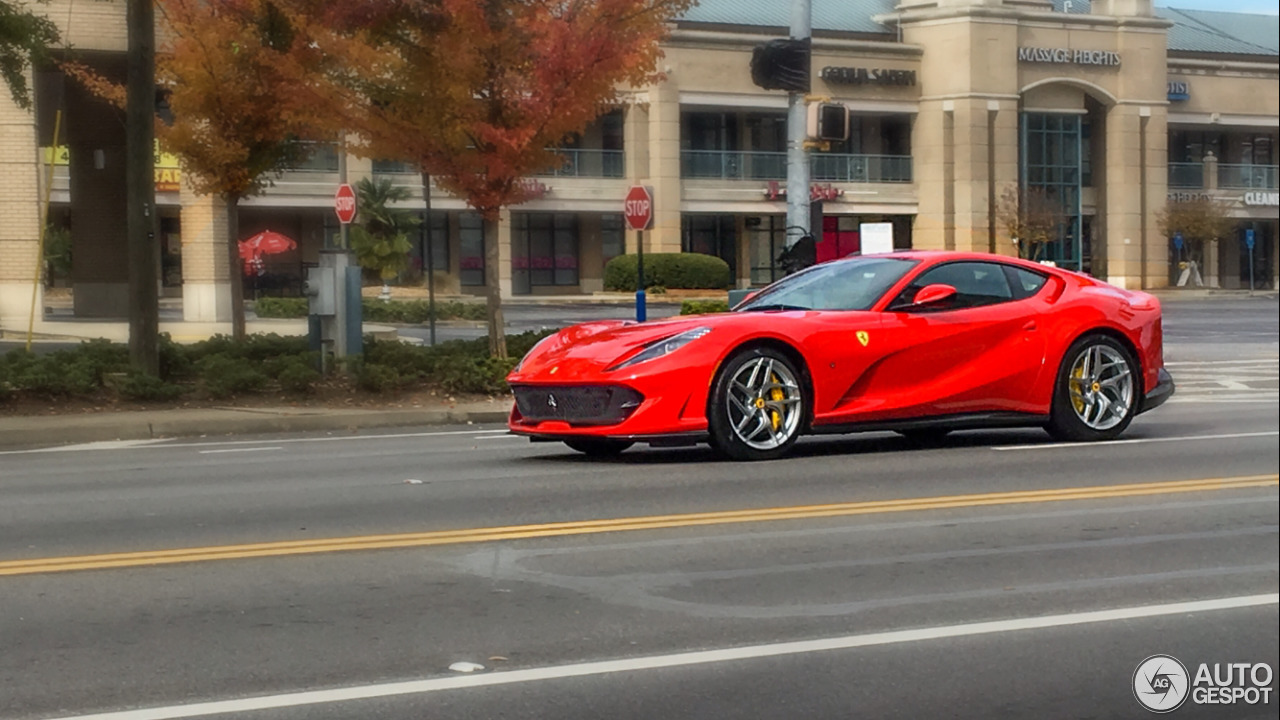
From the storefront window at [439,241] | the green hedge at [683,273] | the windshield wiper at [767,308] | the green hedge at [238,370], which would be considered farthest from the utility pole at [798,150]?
the storefront window at [439,241]

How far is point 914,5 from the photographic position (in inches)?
1567

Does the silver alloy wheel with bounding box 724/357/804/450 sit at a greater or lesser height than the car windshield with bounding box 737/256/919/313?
lesser

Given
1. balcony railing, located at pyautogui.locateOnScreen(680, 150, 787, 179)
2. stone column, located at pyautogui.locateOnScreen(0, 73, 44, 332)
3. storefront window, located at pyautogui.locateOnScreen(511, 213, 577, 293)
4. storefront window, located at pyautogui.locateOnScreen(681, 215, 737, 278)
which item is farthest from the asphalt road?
balcony railing, located at pyautogui.locateOnScreen(680, 150, 787, 179)

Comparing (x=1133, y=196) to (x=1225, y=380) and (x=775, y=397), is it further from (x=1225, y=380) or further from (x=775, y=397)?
(x=775, y=397)

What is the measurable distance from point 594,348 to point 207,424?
5798mm

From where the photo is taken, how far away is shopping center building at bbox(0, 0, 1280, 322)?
150ft

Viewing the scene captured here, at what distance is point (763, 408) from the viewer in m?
11.1

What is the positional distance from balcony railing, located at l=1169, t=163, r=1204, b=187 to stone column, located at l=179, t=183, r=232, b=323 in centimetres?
2522

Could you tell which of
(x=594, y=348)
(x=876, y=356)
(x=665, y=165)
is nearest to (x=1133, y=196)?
(x=665, y=165)

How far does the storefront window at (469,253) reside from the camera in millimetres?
56781

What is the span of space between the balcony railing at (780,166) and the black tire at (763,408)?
43386mm

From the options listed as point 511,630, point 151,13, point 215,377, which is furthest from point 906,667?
point 151,13

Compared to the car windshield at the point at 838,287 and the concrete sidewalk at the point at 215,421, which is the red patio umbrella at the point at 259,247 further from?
the car windshield at the point at 838,287

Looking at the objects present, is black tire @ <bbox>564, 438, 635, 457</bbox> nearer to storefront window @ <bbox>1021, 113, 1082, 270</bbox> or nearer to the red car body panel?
the red car body panel
